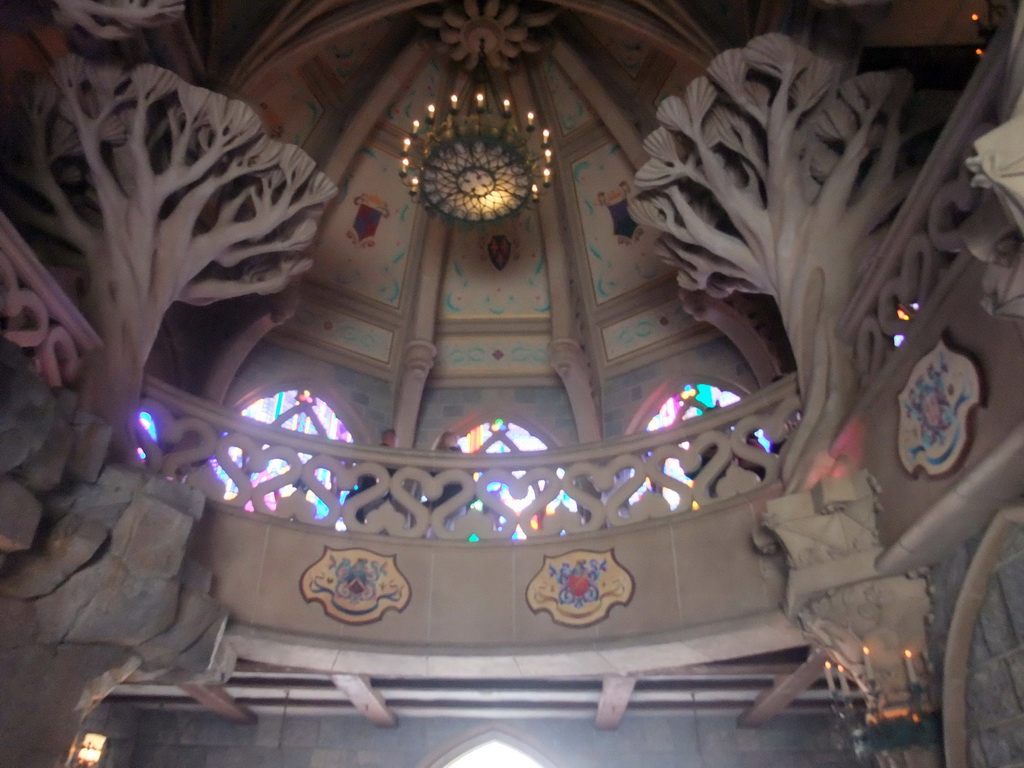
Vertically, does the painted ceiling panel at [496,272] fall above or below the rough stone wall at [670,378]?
above

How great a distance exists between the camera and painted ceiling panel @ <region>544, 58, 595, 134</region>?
12087mm

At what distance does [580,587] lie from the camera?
657 cm

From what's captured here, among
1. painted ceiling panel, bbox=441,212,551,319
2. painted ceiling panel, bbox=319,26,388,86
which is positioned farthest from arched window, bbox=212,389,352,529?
painted ceiling panel, bbox=319,26,388,86

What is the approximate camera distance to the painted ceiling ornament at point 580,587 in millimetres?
6446

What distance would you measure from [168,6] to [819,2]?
4.76 meters

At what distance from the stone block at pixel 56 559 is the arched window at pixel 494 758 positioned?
472cm

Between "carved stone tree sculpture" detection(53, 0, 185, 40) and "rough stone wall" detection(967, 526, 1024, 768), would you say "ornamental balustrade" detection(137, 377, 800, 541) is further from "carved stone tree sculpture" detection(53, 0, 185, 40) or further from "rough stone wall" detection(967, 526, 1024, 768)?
"carved stone tree sculpture" detection(53, 0, 185, 40)

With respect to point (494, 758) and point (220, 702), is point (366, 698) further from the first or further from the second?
point (494, 758)

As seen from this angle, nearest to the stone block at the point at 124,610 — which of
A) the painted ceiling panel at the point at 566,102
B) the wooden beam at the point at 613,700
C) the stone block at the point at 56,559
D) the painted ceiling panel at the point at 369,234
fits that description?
the stone block at the point at 56,559

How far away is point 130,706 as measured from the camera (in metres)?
8.52

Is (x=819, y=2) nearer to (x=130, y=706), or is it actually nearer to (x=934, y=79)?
(x=934, y=79)

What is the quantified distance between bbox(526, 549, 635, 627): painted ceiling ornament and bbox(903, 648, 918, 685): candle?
2.24 m

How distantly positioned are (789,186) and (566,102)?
237 inches

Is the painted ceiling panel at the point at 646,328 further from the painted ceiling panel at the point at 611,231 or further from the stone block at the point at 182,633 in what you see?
the stone block at the point at 182,633
